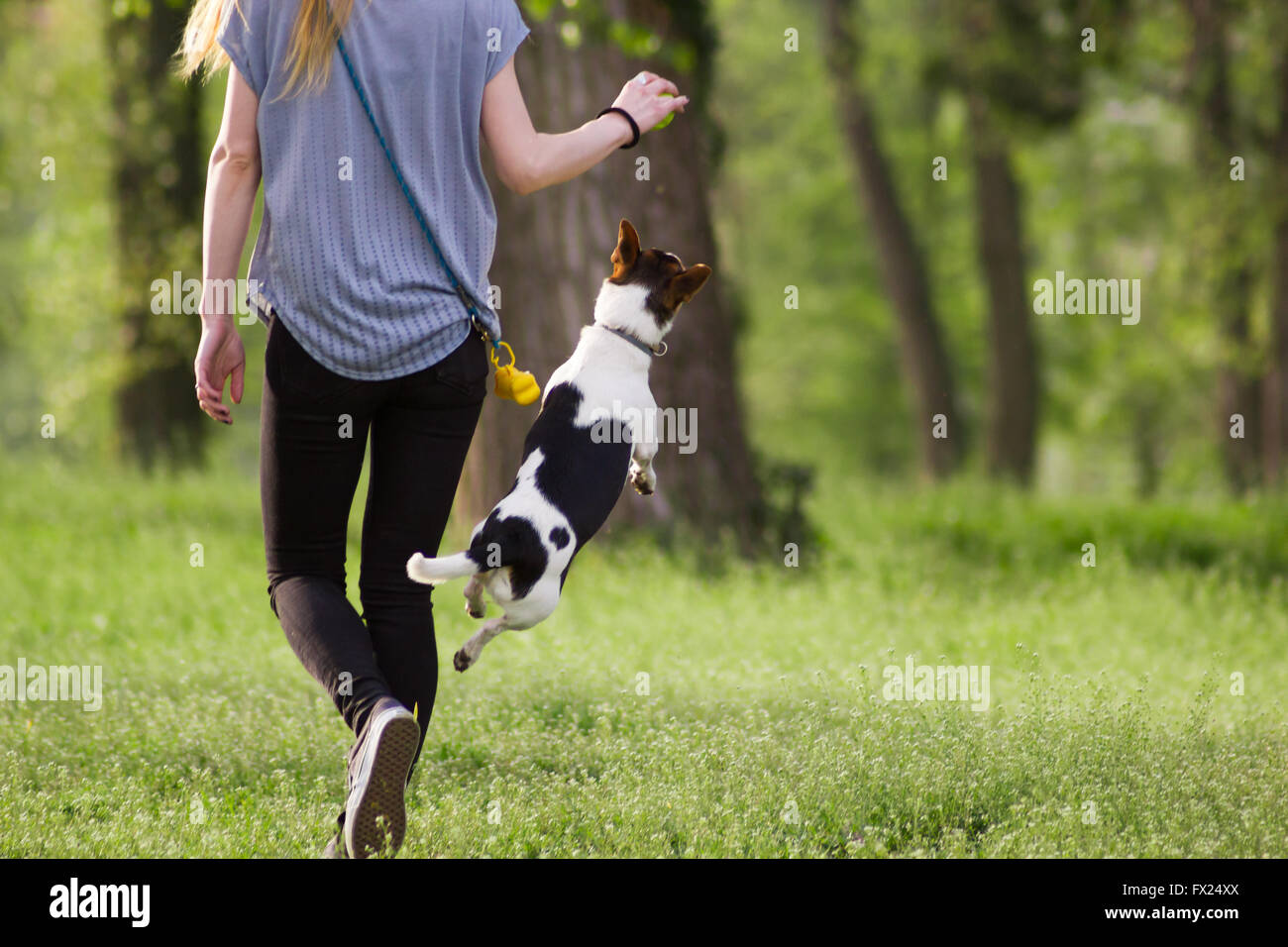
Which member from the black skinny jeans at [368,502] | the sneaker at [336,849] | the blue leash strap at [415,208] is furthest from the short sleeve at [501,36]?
the sneaker at [336,849]

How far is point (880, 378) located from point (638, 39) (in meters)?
21.4

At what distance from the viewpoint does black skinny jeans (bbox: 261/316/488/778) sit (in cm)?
322

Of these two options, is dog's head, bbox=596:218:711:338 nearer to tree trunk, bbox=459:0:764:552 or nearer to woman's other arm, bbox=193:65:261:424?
woman's other arm, bbox=193:65:261:424

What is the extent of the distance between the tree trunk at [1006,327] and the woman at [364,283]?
44.2 feet

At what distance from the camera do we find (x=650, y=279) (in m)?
3.82

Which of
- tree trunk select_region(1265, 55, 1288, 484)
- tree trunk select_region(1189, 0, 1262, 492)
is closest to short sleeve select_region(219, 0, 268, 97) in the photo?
tree trunk select_region(1265, 55, 1288, 484)

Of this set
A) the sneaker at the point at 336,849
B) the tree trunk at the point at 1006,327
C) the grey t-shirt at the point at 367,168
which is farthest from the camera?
the tree trunk at the point at 1006,327

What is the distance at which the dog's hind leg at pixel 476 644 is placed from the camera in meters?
3.61

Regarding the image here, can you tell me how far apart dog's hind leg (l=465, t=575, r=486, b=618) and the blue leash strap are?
2.17ft

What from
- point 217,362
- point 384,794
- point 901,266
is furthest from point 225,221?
point 901,266

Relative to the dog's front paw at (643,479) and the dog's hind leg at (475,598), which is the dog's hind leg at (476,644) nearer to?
the dog's hind leg at (475,598)

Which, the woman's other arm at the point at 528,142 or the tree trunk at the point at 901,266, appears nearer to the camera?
the woman's other arm at the point at 528,142
